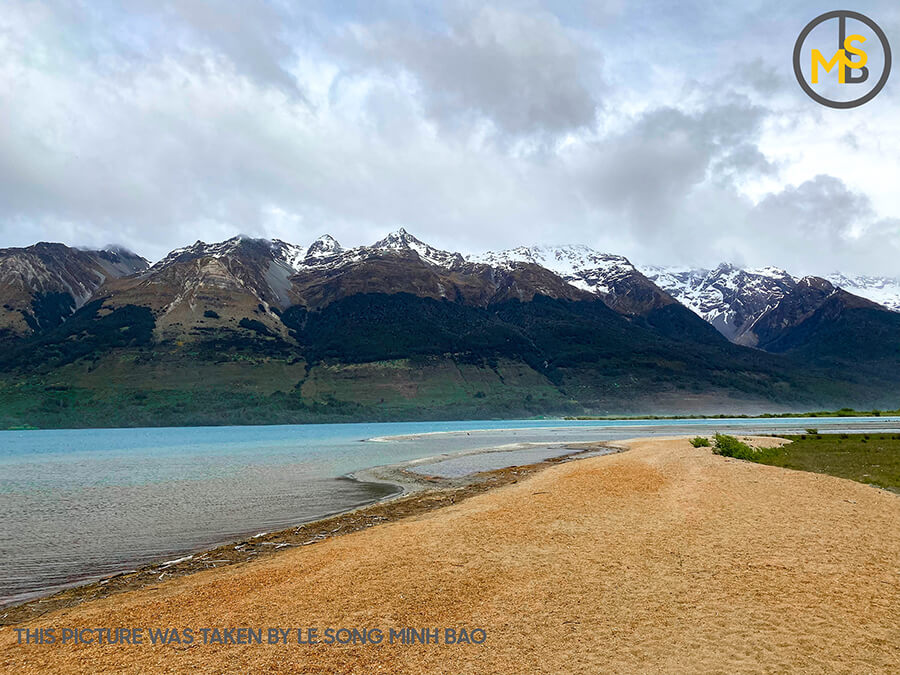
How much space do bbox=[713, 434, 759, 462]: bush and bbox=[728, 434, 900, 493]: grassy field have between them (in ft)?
1.42

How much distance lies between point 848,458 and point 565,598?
30391 mm

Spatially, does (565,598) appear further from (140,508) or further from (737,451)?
(737,451)

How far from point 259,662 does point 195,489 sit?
28.5m

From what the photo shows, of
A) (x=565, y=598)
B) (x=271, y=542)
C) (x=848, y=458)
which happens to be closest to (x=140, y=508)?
(x=271, y=542)

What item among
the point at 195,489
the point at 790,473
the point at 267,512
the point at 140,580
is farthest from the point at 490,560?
the point at 195,489

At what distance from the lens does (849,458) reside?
32.8 m

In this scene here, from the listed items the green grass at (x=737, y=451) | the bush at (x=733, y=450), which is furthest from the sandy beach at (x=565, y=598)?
the bush at (x=733, y=450)

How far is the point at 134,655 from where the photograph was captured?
371 inches

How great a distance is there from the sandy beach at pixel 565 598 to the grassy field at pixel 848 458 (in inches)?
336

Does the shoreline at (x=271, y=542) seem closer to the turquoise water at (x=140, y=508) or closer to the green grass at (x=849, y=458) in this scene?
the turquoise water at (x=140, y=508)

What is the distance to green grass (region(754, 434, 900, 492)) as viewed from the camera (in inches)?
1010

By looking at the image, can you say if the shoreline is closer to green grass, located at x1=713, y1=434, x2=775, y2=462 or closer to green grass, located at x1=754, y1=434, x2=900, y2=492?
green grass, located at x1=713, y1=434, x2=775, y2=462

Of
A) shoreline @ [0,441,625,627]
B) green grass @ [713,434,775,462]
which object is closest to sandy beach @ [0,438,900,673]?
shoreline @ [0,441,625,627]

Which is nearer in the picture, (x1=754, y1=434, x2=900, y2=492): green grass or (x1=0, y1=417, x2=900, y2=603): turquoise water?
(x1=0, y1=417, x2=900, y2=603): turquoise water
